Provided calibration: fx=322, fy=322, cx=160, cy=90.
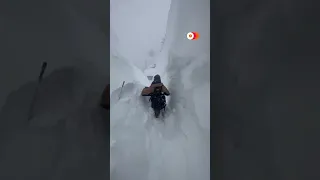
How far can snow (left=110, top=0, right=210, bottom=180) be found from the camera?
1194 mm

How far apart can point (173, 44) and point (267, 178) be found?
60 centimetres

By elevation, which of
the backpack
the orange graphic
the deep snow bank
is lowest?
the backpack

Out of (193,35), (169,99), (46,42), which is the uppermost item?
(193,35)

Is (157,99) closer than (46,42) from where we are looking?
No

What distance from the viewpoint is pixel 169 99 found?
1.26 metres

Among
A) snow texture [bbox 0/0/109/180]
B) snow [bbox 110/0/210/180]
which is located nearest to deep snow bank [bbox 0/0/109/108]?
snow texture [bbox 0/0/109/180]

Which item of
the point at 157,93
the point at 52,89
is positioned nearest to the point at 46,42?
the point at 52,89

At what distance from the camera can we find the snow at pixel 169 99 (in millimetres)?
1194

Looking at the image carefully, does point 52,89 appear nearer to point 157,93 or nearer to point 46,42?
point 46,42

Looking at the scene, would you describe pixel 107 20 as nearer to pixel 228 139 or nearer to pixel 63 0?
pixel 63 0

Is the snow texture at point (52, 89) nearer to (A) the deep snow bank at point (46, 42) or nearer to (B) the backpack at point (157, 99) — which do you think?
(A) the deep snow bank at point (46, 42)

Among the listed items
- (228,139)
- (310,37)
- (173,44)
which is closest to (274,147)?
(228,139)

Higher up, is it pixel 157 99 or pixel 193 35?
pixel 193 35

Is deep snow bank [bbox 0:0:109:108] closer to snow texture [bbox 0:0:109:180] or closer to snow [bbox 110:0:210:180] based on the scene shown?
snow texture [bbox 0:0:109:180]
